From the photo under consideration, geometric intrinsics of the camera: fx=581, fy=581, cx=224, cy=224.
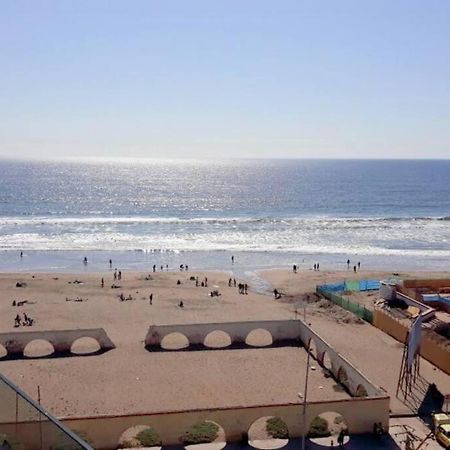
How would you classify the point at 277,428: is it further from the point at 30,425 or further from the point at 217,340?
the point at 30,425

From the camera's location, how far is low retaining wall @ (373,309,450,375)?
24.2 meters

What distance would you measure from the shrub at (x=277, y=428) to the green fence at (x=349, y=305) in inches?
545

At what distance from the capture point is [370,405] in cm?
1828

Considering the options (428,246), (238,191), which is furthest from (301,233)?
(238,191)

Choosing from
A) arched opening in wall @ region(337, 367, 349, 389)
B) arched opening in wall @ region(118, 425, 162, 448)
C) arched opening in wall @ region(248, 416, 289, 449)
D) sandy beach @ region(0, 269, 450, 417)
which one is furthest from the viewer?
arched opening in wall @ region(337, 367, 349, 389)

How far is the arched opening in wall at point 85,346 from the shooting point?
26720 millimetres

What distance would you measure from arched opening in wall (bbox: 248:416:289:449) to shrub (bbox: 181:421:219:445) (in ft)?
3.89

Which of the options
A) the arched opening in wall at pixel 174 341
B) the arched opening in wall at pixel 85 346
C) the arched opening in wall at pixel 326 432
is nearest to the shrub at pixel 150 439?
the arched opening in wall at pixel 326 432

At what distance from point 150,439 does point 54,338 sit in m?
10.4

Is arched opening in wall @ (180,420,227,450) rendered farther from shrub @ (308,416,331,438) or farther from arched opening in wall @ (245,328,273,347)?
arched opening in wall @ (245,328,273,347)

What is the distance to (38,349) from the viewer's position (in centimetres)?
2675

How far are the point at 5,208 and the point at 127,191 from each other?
4018 centimetres

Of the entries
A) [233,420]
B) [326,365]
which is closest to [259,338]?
[326,365]

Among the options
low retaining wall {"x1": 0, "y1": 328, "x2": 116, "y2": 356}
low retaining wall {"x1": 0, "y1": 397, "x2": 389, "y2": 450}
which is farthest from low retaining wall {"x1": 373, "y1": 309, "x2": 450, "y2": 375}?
low retaining wall {"x1": 0, "y1": 328, "x2": 116, "y2": 356}
